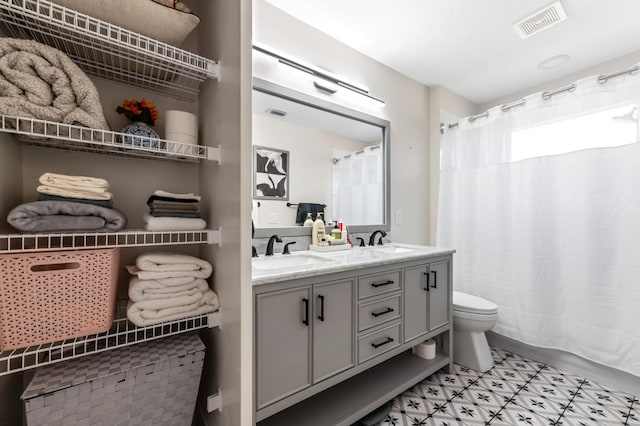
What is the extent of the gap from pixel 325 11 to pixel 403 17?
0.49 meters

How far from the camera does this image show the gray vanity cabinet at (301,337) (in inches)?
42.5

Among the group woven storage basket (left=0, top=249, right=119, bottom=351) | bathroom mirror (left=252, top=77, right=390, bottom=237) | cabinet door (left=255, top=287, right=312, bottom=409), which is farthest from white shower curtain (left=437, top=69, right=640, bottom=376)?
woven storage basket (left=0, top=249, right=119, bottom=351)

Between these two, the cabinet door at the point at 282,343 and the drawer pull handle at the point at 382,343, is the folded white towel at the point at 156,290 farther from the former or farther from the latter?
the drawer pull handle at the point at 382,343

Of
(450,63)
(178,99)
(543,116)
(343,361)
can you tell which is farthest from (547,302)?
(178,99)

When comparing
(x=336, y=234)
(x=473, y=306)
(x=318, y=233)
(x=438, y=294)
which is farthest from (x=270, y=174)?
(x=473, y=306)

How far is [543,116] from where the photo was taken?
2.09 metres

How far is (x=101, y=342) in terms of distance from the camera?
97 cm

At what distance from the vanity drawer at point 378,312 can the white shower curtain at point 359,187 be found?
2.38ft

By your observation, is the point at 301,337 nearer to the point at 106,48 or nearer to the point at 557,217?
the point at 106,48

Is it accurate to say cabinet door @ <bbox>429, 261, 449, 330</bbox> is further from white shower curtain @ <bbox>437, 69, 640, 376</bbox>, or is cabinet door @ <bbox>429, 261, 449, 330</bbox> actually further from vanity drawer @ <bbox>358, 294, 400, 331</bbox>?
white shower curtain @ <bbox>437, 69, 640, 376</bbox>

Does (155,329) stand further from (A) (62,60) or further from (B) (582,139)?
(B) (582,139)

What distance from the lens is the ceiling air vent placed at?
5.38ft

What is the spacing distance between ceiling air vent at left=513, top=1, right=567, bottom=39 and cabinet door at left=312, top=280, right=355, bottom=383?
194cm

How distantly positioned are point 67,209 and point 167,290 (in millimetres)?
398
